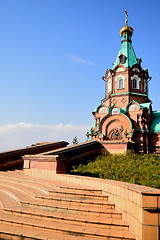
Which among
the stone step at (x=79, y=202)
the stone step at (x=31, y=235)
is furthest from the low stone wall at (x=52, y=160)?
the stone step at (x=31, y=235)

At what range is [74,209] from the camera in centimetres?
444

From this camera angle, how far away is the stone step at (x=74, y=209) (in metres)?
4.27

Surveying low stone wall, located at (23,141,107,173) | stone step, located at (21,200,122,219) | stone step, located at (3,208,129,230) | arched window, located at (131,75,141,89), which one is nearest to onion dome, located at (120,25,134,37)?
arched window, located at (131,75,141,89)

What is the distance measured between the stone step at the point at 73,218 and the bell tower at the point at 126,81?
17.5 metres

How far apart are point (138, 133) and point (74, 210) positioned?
50.2ft

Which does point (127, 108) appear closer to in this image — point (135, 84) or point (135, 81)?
point (135, 84)

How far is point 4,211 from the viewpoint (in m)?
4.69

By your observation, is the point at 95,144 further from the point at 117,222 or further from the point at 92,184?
the point at 117,222

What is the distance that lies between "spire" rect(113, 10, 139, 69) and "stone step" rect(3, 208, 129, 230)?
798 inches

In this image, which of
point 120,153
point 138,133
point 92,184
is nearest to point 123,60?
point 138,133

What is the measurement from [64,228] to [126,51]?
73.7ft

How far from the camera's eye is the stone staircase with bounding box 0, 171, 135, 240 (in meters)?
3.67

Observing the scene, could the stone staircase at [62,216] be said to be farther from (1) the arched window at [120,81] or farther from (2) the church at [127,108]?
(1) the arched window at [120,81]

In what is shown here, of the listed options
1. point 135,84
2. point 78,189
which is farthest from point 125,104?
point 78,189
